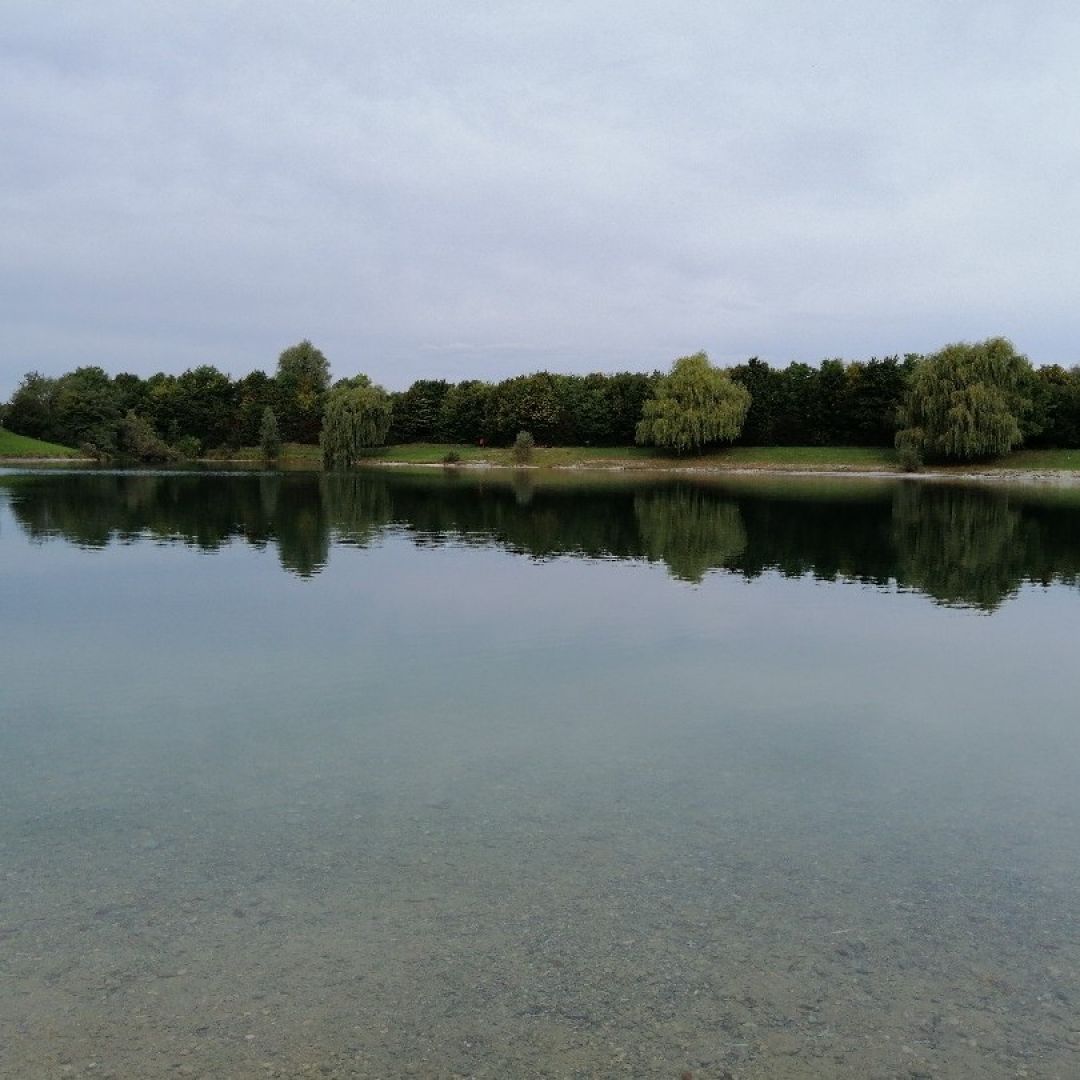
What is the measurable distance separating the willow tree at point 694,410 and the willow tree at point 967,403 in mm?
17778

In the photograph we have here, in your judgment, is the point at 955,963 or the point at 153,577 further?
the point at 153,577

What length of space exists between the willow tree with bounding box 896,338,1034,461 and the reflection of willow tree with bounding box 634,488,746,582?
38230mm

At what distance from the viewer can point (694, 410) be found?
104062 mm

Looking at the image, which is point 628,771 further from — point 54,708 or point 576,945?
point 54,708

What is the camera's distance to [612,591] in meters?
25.5

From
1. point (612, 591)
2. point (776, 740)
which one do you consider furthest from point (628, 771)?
point (612, 591)

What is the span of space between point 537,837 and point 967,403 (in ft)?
295

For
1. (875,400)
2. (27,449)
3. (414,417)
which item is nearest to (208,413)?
(27,449)

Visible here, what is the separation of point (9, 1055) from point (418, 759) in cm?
614

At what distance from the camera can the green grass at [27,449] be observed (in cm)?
12344

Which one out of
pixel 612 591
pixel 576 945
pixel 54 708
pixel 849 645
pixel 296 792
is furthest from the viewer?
pixel 612 591

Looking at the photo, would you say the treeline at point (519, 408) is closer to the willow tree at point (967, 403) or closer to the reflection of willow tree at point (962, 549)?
the willow tree at point (967, 403)

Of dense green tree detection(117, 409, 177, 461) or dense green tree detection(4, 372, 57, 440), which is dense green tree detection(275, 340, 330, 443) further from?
dense green tree detection(4, 372, 57, 440)


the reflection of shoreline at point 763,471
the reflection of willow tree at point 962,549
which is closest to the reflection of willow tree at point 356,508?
the reflection of willow tree at point 962,549
